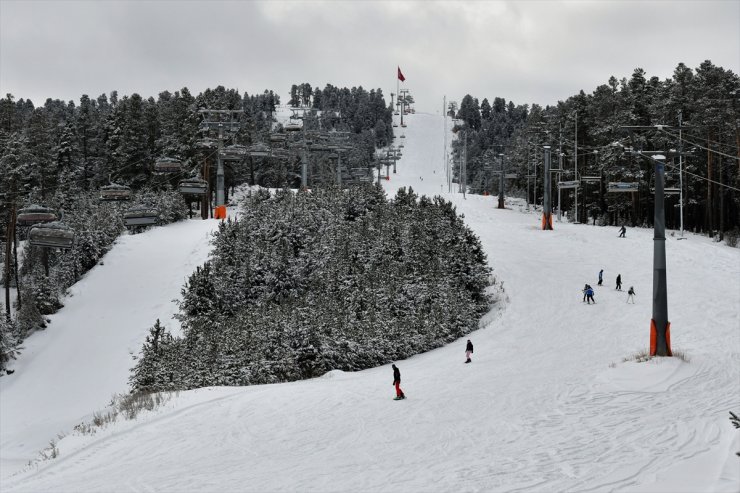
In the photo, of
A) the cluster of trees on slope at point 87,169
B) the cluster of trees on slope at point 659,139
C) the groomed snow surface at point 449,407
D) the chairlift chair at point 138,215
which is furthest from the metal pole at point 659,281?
the cluster of trees on slope at point 87,169

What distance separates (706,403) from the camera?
1892 centimetres

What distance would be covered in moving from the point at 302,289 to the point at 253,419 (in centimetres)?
1793

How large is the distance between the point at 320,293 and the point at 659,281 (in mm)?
17128

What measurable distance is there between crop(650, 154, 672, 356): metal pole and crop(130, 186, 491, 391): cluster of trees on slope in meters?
11.4

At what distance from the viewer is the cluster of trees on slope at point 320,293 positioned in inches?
1088

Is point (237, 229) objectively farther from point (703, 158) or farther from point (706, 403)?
point (703, 158)

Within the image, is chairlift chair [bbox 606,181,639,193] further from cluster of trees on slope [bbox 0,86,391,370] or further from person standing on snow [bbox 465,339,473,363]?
cluster of trees on slope [bbox 0,86,391,370]

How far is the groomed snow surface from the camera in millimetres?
13609

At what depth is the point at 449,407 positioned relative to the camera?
19953mm

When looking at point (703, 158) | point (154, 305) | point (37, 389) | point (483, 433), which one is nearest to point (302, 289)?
point (154, 305)

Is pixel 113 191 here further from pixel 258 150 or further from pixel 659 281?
pixel 659 281

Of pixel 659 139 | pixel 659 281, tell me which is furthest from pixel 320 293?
pixel 659 139

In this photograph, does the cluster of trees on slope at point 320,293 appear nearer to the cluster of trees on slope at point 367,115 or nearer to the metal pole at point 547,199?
the metal pole at point 547,199

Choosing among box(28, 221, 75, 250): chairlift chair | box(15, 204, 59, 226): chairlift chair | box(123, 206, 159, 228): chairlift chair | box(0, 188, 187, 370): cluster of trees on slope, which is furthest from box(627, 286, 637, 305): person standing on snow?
box(0, 188, 187, 370): cluster of trees on slope
